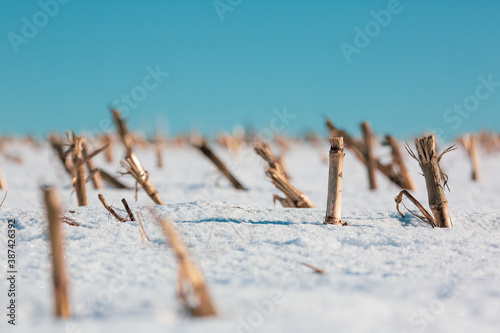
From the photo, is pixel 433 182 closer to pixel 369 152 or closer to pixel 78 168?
pixel 78 168

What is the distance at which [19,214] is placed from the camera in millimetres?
2092

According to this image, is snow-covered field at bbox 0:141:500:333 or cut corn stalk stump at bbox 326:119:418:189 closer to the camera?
snow-covered field at bbox 0:141:500:333

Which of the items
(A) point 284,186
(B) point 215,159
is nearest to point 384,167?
(B) point 215,159

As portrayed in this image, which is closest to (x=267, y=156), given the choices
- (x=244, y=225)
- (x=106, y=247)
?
(x=244, y=225)

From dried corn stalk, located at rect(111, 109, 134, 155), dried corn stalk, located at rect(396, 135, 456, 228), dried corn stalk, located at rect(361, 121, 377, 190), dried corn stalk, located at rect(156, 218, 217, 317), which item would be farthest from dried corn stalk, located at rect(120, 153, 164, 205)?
dried corn stalk, located at rect(361, 121, 377, 190)

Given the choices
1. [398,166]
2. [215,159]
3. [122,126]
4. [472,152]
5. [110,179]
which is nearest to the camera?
[122,126]

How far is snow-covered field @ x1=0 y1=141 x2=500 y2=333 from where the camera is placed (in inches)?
42.2

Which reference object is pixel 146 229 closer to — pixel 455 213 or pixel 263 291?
pixel 263 291

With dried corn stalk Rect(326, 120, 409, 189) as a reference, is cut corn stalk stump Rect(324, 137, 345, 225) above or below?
below

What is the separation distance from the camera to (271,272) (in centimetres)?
146

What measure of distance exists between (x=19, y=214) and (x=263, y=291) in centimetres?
145

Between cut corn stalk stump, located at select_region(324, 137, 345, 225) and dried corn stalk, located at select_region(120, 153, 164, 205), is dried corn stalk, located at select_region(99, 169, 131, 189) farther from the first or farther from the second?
cut corn stalk stump, located at select_region(324, 137, 345, 225)

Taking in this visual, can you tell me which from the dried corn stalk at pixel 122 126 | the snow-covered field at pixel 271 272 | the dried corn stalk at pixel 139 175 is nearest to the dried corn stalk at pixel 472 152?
the snow-covered field at pixel 271 272

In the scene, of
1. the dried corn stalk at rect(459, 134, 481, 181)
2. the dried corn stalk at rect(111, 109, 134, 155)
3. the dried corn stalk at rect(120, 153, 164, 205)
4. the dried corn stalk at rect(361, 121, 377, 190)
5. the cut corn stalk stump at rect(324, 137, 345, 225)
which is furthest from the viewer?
the dried corn stalk at rect(459, 134, 481, 181)
